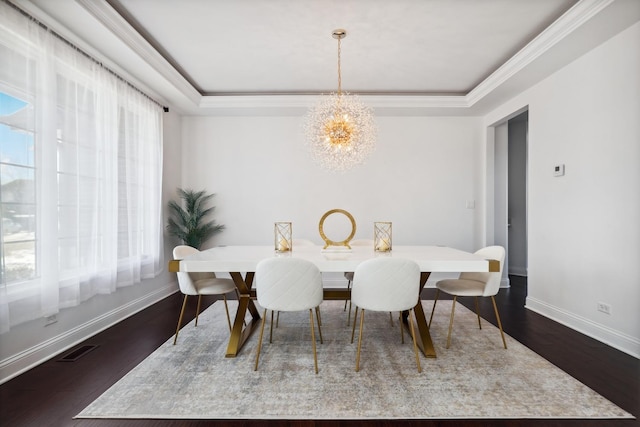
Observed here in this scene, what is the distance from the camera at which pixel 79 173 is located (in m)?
2.77

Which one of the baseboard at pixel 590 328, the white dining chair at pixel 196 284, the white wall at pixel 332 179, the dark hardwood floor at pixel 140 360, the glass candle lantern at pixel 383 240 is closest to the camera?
the dark hardwood floor at pixel 140 360

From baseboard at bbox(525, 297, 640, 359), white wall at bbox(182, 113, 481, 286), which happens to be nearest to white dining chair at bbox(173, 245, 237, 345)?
white wall at bbox(182, 113, 481, 286)

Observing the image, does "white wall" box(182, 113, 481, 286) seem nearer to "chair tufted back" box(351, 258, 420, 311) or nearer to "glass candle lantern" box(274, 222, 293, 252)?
"glass candle lantern" box(274, 222, 293, 252)

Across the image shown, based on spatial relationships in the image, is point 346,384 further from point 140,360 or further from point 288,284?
point 140,360

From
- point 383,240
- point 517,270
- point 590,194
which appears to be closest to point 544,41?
point 590,194

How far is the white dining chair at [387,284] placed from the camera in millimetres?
2154

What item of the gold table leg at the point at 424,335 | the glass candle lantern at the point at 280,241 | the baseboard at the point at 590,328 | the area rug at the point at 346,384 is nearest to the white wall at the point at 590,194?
the baseboard at the point at 590,328

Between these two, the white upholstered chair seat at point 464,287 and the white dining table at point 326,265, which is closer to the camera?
the white dining table at point 326,265

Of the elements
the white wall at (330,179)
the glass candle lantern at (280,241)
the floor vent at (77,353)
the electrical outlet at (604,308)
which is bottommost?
the floor vent at (77,353)

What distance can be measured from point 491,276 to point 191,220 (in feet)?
12.3

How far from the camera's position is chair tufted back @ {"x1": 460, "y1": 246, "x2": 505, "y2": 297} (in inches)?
101

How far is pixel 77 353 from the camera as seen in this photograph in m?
2.52

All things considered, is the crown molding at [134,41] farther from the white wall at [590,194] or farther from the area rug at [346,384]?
the white wall at [590,194]

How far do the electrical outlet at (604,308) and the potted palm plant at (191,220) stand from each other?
4.51 meters
